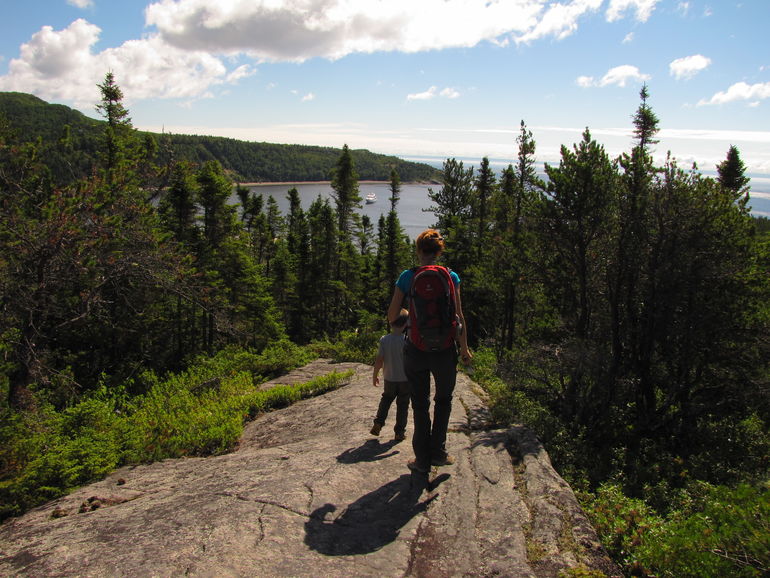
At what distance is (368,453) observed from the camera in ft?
17.3

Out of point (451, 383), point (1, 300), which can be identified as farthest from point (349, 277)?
point (451, 383)

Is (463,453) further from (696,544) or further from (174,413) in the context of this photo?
(174,413)

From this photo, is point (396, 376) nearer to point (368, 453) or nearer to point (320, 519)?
point (368, 453)

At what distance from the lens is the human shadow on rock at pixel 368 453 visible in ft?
16.7

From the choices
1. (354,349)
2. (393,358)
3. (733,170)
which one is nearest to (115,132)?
(354,349)

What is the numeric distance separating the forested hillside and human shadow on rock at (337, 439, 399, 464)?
89.8 inches

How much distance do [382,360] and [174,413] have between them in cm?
518

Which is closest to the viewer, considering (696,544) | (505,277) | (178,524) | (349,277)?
(696,544)

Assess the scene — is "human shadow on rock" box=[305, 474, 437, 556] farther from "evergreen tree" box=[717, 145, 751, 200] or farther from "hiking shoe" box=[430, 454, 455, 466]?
"evergreen tree" box=[717, 145, 751, 200]

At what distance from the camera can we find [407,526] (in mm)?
3775

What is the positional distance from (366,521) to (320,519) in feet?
1.27

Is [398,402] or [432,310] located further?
[398,402]

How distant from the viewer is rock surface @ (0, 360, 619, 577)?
3.22 m

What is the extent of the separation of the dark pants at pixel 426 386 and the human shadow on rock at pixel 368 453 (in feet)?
2.87
